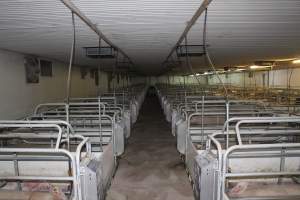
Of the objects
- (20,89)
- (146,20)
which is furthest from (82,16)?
(20,89)

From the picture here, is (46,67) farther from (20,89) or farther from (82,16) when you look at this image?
(82,16)

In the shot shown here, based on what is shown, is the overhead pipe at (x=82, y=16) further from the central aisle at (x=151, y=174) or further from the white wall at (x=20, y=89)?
the white wall at (x=20, y=89)

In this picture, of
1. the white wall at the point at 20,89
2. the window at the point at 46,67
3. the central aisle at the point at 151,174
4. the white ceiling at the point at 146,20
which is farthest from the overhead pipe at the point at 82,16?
the window at the point at 46,67

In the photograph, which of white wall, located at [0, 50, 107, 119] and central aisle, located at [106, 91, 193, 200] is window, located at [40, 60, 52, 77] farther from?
central aisle, located at [106, 91, 193, 200]

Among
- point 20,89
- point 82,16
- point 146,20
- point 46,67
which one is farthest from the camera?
point 46,67

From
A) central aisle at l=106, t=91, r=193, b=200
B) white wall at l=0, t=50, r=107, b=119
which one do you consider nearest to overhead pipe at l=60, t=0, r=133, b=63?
central aisle at l=106, t=91, r=193, b=200

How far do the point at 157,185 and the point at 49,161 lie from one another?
1.53 m

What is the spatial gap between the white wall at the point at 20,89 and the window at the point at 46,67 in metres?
0.13

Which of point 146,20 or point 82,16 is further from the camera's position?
point 146,20

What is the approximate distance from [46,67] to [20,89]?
1477 millimetres

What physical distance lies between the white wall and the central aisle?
7.63ft

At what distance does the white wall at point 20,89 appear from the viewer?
464cm

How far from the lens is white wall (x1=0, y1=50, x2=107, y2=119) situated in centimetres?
464

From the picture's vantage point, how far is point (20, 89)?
5.18 meters
